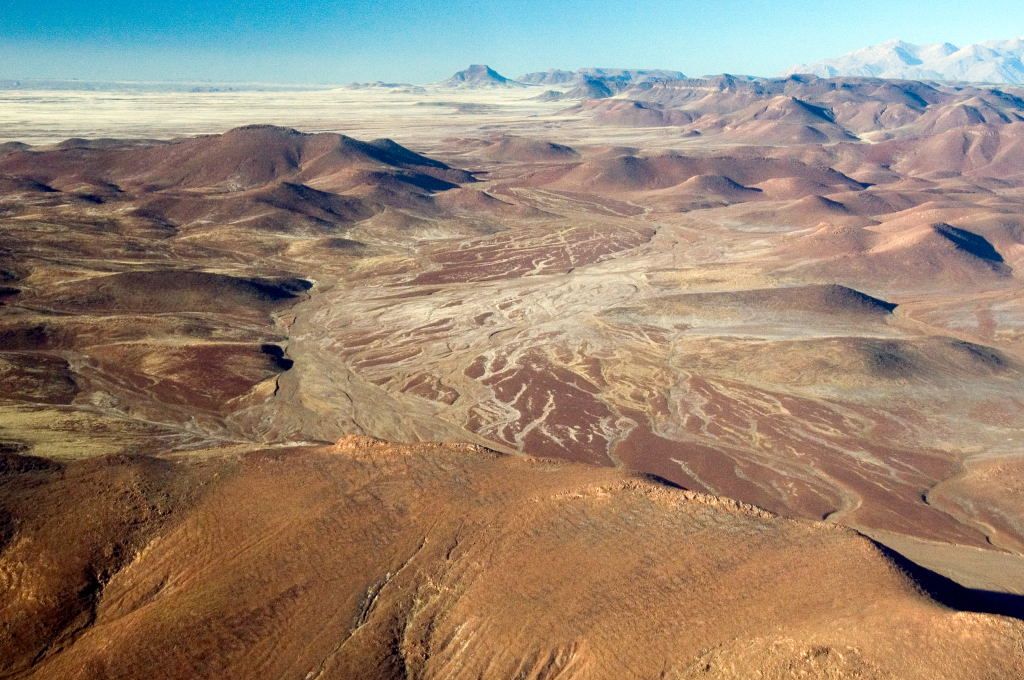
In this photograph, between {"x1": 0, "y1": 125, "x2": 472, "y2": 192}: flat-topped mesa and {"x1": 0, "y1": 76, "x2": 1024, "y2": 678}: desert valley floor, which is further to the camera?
{"x1": 0, "y1": 125, "x2": 472, "y2": 192}: flat-topped mesa

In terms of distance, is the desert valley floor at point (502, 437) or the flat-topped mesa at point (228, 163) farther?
the flat-topped mesa at point (228, 163)

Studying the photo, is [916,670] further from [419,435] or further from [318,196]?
[318,196]

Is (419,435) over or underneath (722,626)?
underneath

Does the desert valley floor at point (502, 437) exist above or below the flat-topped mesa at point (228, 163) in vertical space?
below

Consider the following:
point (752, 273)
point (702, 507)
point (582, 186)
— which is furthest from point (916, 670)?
point (582, 186)

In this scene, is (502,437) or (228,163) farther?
(228,163)

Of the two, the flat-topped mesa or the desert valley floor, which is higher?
the flat-topped mesa

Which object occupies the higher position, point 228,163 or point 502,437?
point 228,163

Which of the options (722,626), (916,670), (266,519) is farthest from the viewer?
(266,519)
